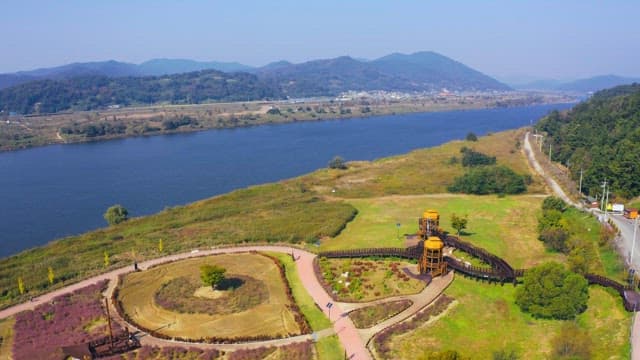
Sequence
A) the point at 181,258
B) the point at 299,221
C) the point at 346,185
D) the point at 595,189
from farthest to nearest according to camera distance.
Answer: the point at 346,185, the point at 595,189, the point at 299,221, the point at 181,258

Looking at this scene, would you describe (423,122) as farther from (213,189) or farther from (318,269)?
(318,269)

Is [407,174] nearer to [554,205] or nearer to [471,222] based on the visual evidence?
[471,222]

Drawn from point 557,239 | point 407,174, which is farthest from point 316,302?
point 407,174

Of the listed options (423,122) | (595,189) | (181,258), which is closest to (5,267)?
(181,258)

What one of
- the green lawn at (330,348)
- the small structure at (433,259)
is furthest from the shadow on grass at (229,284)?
the small structure at (433,259)

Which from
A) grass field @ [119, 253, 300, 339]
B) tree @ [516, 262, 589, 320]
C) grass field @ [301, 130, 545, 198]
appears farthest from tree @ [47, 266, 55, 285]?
grass field @ [301, 130, 545, 198]

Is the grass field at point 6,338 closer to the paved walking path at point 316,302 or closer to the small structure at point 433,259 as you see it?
the paved walking path at point 316,302
